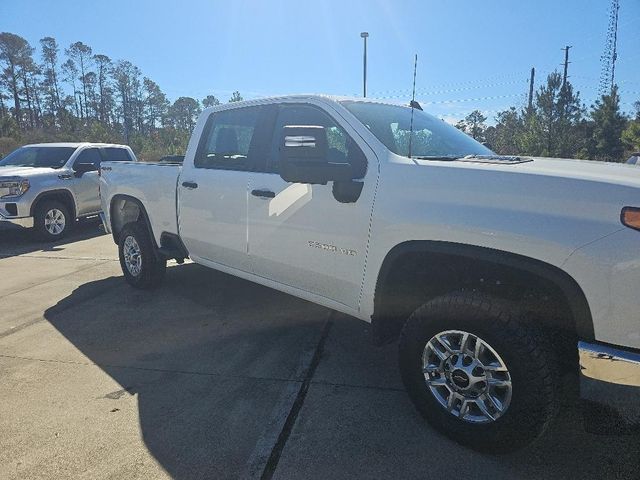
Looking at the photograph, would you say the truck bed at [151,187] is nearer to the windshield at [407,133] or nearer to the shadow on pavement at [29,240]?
the shadow on pavement at [29,240]

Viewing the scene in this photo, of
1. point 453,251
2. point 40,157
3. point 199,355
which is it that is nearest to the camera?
point 453,251

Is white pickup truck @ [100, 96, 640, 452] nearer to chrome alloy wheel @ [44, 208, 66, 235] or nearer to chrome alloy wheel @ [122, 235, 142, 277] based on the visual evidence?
chrome alloy wheel @ [122, 235, 142, 277]

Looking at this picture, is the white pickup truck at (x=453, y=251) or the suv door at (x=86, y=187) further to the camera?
the suv door at (x=86, y=187)

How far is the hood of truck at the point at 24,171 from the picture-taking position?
7871 millimetres

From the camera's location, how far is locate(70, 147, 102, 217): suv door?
8.78m

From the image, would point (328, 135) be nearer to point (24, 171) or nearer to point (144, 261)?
point (144, 261)

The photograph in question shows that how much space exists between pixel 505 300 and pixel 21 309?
4.62 metres

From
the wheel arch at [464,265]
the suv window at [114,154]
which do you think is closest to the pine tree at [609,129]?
the suv window at [114,154]

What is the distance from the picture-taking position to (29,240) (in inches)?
336

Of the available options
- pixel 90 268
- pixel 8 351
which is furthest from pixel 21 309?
pixel 90 268

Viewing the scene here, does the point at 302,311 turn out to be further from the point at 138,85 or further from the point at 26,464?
the point at 138,85

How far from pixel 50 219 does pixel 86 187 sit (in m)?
0.96

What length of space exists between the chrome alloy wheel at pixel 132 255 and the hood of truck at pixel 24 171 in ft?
13.1

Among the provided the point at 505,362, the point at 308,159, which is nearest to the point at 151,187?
the point at 308,159
